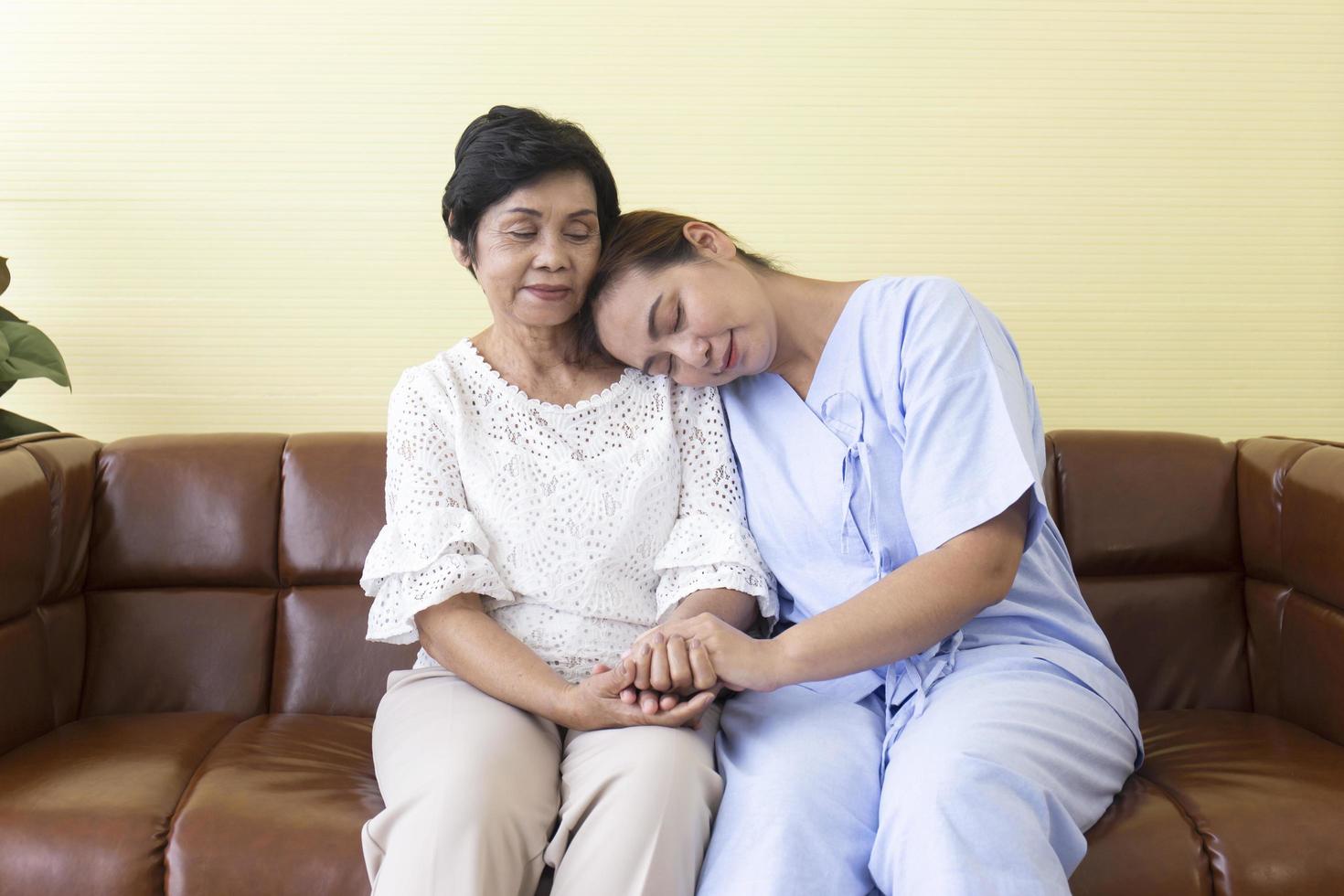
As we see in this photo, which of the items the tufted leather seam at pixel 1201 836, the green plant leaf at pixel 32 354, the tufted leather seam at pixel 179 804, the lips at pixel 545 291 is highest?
the lips at pixel 545 291

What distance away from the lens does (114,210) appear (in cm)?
261

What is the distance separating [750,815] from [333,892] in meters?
0.59

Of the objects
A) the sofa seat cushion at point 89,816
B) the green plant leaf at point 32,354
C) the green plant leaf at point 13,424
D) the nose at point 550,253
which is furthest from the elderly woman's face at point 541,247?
the green plant leaf at point 13,424

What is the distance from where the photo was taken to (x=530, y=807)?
4.43ft

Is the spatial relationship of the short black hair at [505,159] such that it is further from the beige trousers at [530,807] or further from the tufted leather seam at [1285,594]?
the tufted leather seam at [1285,594]

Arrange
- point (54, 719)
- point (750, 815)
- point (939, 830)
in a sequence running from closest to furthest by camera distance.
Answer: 1. point (939, 830)
2. point (750, 815)
3. point (54, 719)

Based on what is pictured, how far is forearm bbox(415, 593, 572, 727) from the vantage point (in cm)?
148

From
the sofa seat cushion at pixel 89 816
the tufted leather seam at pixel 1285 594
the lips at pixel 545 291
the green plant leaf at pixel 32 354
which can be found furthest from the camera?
the green plant leaf at pixel 32 354

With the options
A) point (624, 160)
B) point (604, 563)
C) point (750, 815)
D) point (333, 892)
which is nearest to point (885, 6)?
point (624, 160)

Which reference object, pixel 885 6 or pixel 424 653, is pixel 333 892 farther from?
pixel 885 6

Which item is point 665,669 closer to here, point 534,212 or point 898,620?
point 898,620

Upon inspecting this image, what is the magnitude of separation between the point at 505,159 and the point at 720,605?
693mm

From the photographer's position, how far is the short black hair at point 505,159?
1.60m

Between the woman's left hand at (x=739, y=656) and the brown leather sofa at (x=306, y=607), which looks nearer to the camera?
the woman's left hand at (x=739, y=656)
